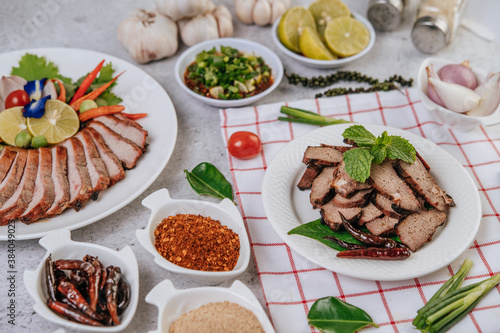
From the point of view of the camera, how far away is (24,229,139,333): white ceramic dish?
5.83ft

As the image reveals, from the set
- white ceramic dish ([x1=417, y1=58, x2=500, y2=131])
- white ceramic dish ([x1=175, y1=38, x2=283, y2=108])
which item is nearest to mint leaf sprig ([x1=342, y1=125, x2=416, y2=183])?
white ceramic dish ([x1=417, y1=58, x2=500, y2=131])

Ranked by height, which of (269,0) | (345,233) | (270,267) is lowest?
(270,267)

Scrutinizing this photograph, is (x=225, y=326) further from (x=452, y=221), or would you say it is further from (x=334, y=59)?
(x=334, y=59)

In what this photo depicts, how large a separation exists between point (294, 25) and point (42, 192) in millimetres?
2218

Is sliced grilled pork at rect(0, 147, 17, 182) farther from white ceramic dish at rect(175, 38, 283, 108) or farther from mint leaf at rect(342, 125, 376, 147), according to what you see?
mint leaf at rect(342, 125, 376, 147)

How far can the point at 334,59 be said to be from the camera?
344 centimetres

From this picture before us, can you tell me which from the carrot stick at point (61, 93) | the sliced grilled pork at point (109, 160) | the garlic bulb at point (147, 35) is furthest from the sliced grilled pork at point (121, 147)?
the garlic bulb at point (147, 35)

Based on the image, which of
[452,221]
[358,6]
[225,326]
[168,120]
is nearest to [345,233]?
[452,221]

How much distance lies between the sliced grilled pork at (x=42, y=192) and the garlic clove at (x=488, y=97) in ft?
8.33

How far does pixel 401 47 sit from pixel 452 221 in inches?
79.1

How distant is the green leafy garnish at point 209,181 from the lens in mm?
2561

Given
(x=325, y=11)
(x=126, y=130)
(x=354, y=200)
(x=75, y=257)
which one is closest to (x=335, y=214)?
(x=354, y=200)

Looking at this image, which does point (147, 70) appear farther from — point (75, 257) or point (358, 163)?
point (358, 163)

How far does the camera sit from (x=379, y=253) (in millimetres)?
2045
